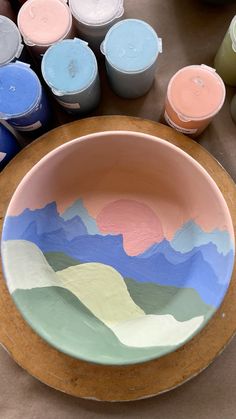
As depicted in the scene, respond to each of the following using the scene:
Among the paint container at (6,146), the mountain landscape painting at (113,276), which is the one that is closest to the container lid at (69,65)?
the paint container at (6,146)

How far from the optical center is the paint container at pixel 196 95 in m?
0.75

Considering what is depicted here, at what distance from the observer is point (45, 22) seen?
79cm

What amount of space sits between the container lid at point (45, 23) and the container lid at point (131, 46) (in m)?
0.09

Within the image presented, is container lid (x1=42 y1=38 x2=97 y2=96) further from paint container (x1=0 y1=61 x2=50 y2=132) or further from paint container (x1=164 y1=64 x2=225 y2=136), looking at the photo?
paint container (x1=164 y1=64 x2=225 y2=136)

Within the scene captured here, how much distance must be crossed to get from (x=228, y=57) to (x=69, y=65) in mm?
324

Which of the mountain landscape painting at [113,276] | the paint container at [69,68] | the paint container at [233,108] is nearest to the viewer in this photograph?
the mountain landscape painting at [113,276]

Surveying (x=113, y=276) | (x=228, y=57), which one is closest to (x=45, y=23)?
(x=228, y=57)

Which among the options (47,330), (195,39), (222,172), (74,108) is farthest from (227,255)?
(195,39)

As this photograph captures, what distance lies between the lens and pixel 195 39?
94cm

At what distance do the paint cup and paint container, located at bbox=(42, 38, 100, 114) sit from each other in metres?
0.26

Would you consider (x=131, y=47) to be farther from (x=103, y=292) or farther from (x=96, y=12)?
(x=103, y=292)

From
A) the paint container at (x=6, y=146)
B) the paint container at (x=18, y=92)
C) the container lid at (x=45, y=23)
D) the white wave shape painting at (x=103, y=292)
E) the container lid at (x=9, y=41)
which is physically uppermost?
the container lid at (x=45, y=23)

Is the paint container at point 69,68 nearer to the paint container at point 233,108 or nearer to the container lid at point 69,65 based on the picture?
the container lid at point 69,65

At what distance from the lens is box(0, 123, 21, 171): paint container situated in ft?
2.52
